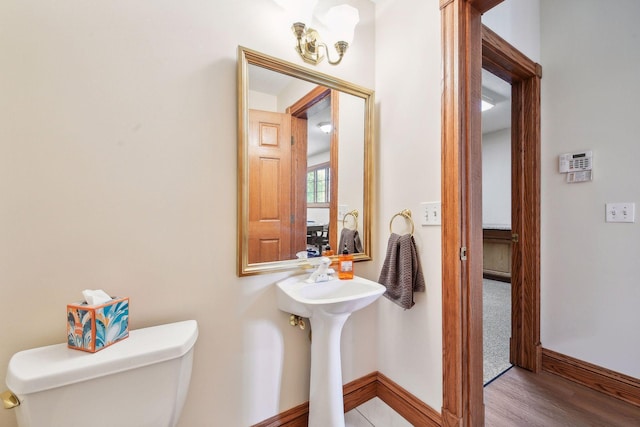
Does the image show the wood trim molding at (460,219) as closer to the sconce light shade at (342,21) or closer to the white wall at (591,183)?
the sconce light shade at (342,21)

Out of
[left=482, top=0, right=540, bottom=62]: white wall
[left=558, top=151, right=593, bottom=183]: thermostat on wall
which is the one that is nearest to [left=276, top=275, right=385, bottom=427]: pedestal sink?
[left=558, top=151, right=593, bottom=183]: thermostat on wall

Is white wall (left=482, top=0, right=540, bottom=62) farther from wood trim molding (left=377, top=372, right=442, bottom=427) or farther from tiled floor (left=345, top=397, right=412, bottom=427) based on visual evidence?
tiled floor (left=345, top=397, right=412, bottom=427)

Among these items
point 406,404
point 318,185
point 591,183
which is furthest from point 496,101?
point 406,404

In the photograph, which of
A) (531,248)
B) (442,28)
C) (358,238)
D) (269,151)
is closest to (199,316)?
(269,151)

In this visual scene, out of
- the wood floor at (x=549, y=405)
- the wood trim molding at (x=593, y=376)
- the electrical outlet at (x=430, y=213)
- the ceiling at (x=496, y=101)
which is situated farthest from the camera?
the ceiling at (x=496, y=101)

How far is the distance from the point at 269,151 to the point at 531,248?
1.92 metres

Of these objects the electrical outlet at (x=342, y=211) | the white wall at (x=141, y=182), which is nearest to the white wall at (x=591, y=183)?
the electrical outlet at (x=342, y=211)

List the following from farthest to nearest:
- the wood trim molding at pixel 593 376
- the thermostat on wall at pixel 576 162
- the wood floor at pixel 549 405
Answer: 1. the thermostat on wall at pixel 576 162
2. the wood trim molding at pixel 593 376
3. the wood floor at pixel 549 405

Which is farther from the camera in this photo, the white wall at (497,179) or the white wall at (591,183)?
the white wall at (497,179)

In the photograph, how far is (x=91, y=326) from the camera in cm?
77

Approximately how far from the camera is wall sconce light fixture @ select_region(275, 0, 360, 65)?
1247 mm

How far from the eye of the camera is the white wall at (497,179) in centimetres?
427

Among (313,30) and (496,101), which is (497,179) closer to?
(496,101)

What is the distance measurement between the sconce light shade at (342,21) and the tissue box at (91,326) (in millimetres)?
1535
